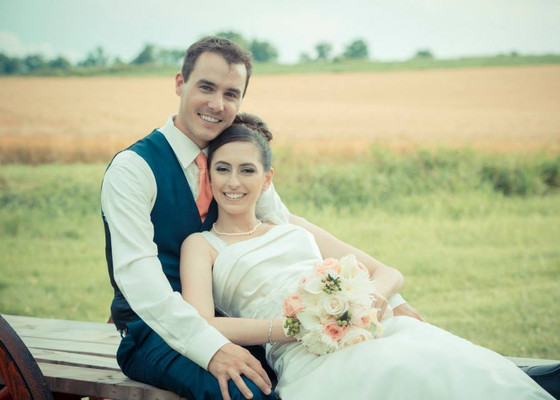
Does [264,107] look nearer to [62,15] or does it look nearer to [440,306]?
[62,15]

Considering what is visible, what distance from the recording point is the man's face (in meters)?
3.37

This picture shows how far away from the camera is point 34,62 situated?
46.8 ft

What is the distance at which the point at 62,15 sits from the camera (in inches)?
531

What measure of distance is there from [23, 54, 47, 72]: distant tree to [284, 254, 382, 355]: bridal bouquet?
12.9m

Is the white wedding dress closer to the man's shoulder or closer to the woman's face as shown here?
the woman's face

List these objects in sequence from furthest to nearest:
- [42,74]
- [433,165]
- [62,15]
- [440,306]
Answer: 1. [42,74]
2. [62,15]
3. [433,165]
4. [440,306]

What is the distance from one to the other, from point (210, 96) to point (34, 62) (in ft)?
39.9

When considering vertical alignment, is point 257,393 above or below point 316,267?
below

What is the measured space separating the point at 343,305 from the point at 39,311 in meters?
5.88

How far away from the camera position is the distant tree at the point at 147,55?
14.8 metres

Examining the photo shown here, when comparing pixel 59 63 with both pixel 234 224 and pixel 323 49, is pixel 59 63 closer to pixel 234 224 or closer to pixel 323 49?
pixel 323 49

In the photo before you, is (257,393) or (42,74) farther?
(42,74)

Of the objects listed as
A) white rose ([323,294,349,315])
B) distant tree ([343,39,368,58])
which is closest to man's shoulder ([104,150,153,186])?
white rose ([323,294,349,315])

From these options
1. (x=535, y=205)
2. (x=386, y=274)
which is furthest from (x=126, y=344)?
(x=535, y=205)
